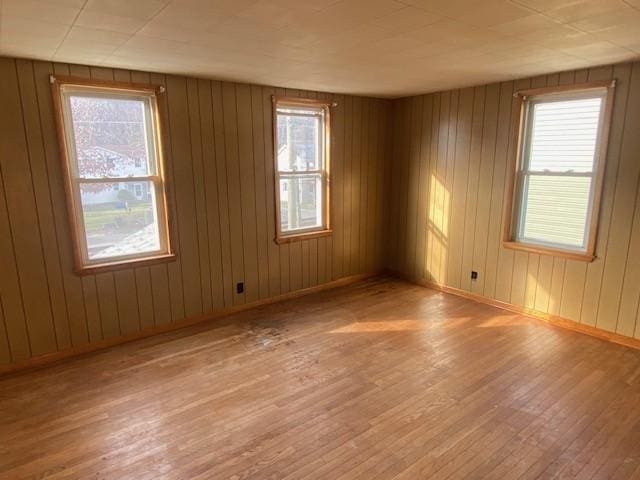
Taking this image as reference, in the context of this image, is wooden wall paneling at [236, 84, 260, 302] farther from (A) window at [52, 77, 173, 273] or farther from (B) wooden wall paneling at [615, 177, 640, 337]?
(B) wooden wall paneling at [615, 177, 640, 337]

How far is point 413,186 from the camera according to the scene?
5.19 metres

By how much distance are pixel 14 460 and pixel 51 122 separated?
232 cm

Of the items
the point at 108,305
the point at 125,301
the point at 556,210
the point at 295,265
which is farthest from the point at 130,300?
the point at 556,210

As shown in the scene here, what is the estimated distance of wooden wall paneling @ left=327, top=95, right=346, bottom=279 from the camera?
4.81m

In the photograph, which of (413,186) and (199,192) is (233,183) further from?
(413,186)

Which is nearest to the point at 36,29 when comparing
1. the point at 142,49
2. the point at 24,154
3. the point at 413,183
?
the point at 142,49

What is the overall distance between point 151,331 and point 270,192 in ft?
6.01

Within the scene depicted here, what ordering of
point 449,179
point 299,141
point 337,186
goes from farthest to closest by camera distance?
point 337,186 < point 449,179 < point 299,141

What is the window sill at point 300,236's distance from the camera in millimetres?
4566

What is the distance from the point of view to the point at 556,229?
394 centimetres

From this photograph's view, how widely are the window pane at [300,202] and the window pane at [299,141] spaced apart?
15cm

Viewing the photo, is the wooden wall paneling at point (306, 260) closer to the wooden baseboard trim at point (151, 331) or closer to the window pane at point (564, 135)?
the wooden baseboard trim at point (151, 331)

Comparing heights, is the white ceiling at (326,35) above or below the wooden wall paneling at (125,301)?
above

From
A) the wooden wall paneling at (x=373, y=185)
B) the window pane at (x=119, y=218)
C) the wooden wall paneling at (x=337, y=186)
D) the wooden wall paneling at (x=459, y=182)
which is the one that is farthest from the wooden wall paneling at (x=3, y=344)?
the wooden wall paneling at (x=459, y=182)
